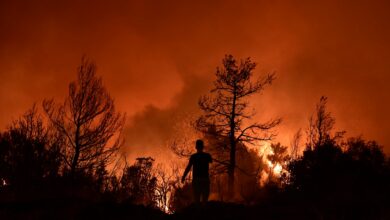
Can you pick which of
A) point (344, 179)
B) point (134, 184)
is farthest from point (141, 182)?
point (344, 179)

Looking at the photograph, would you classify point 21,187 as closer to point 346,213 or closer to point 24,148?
point 24,148

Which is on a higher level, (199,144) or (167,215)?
(199,144)

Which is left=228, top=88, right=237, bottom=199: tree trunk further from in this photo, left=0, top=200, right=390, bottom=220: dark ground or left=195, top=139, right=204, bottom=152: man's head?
left=195, top=139, right=204, bottom=152: man's head

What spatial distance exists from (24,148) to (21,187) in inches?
127

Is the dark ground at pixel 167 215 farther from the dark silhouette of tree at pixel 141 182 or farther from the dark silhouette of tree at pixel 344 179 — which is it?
the dark silhouette of tree at pixel 141 182

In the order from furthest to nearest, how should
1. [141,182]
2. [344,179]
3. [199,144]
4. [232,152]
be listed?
[141,182]
[232,152]
[344,179]
[199,144]

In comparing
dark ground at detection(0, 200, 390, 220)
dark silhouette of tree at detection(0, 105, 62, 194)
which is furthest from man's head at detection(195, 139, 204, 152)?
dark silhouette of tree at detection(0, 105, 62, 194)

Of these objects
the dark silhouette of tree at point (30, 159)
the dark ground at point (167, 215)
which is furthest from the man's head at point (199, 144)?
the dark silhouette of tree at point (30, 159)

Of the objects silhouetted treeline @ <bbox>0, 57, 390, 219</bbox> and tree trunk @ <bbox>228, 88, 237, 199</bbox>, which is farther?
tree trunk @ <bbox>228, 88, 237, 199</bbox>

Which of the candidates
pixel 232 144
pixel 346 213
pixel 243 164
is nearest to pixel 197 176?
pixel 346 213

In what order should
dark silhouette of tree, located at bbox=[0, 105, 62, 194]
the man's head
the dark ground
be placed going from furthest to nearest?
dark silhouette of tree, located at bbox=[0, 105, 62, 194], the man's head, the dark ground

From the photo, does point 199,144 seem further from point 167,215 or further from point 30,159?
point 30,159

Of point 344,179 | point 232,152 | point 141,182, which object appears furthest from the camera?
point 141,182

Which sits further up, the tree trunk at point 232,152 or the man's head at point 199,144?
the tree trunk at point 232,152
